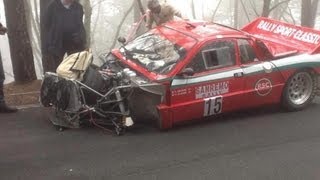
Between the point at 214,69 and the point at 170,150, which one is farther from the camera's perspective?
the point at 214,69

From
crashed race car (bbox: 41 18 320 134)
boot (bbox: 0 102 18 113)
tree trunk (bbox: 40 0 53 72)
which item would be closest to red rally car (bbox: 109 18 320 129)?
crashed race car (bbox: 41 18 320 134)

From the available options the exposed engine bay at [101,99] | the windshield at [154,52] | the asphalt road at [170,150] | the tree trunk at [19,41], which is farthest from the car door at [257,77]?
the tree trunk at [19,41]

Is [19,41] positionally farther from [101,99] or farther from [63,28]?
[101,99]

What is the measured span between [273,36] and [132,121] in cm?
349

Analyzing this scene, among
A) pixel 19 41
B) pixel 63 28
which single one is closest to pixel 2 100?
pixel 63 28

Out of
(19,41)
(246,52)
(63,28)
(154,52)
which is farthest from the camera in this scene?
(19,41)

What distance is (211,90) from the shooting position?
24.1 feet

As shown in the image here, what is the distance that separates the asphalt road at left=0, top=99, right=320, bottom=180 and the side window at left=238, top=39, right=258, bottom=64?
92 cm

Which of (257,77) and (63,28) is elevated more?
(63,28)

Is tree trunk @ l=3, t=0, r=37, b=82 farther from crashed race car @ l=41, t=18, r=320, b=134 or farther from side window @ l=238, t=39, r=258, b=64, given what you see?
side window @ l=238, t=39, r=258, b=64

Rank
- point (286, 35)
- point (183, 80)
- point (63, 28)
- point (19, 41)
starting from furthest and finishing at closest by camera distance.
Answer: point (19, 41)
point (286, 35)
point (63, 28)
point (183, 80)

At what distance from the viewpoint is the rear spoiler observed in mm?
8539

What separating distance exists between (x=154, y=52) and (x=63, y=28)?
1725 mm

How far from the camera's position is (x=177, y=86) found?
23.1ft
